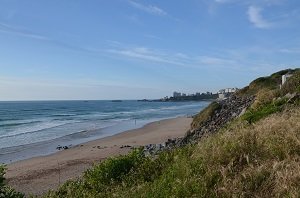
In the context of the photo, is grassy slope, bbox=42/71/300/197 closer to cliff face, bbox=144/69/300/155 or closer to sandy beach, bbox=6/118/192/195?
cliff face, bbox=144/69/300/155

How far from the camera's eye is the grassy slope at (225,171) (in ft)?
20.1

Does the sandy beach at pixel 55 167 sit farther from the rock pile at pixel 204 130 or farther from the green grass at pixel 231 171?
the green grass at pixel 231 171

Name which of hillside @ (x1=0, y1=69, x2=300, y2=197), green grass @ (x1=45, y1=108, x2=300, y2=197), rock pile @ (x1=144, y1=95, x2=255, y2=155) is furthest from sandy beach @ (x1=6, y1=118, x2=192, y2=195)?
green grass @ (x1=45, y1=108, x2=300, y2=197)

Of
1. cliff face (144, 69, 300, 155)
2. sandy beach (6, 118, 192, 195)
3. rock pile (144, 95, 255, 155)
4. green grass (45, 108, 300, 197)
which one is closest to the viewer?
green grass (45, 108, 300, 197)

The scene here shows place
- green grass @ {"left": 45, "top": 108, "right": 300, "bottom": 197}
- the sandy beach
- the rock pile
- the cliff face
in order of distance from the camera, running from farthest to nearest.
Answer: the sandy beach
the rock pile
the cliff face
green grass @ {"left": 45, "top": 108, "right": 300, "bottom": 197}

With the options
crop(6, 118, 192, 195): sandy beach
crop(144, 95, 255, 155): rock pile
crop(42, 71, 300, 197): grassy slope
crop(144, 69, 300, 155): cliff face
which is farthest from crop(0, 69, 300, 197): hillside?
crop(6, 118, 192, 195): sandy beach

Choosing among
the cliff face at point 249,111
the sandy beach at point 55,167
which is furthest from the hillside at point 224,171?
the sandy beach at point 55,167

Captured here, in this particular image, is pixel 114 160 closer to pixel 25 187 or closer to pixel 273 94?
pixel 25 187

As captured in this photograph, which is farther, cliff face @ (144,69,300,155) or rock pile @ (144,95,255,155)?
rock pile @ (144,95,255,155)

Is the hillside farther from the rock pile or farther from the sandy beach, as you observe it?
the sandy beach

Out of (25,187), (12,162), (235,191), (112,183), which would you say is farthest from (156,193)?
(12,162)

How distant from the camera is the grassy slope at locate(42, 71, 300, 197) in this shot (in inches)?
241

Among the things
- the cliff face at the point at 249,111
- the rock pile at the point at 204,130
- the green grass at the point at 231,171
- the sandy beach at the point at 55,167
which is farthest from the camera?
the sandy beach at the point at 55,167

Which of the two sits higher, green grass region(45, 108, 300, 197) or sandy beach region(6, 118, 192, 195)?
green grass region(45, 108, 300, 197)
